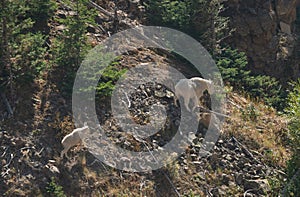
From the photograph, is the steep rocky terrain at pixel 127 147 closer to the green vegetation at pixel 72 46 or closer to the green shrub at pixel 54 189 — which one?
the green shrub at pixel 54 189

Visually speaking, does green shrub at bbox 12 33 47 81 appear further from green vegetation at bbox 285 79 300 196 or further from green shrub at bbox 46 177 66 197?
green vegetation at bbox 285 79 300 196

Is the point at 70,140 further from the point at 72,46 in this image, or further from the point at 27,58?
the point at 72,46

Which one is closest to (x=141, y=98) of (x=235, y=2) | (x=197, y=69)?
(x=197, y=69)

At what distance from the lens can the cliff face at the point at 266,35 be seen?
832 inches

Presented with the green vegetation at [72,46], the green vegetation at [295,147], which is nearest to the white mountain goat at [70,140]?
the green vegetation at [72,46]

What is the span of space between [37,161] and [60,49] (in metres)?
3.83

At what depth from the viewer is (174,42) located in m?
17.3

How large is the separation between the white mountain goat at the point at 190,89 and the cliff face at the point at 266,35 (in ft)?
23.2

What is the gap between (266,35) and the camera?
21.4 metres

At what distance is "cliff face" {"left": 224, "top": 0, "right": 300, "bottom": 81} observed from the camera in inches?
832

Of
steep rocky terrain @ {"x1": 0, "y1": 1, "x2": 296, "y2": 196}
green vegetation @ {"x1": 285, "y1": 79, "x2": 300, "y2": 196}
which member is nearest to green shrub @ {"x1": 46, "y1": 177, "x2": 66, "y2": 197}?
steep rocky terrain @ {"x1": 0, "y1": 1, "x2": 296, "y2": 196}

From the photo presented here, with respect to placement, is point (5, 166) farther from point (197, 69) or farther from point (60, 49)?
point (197, 69)

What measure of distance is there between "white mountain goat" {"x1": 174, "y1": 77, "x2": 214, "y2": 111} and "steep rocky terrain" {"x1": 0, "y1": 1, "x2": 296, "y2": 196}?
0.48 meters

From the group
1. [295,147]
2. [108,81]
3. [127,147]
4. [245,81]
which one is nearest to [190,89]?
[108,81]
